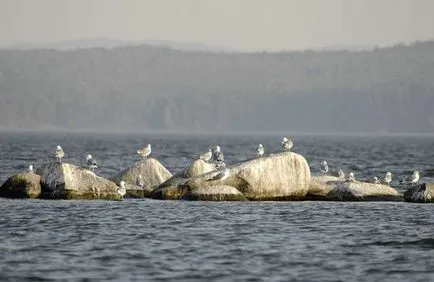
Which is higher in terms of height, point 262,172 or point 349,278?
point 262,172

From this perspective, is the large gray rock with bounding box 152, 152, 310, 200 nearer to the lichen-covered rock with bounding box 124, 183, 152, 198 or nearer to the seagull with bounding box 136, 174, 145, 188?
the lichen-covered rock with bounding box 124, 183, 152, 198

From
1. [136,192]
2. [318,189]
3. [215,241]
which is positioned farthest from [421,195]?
[215,241]

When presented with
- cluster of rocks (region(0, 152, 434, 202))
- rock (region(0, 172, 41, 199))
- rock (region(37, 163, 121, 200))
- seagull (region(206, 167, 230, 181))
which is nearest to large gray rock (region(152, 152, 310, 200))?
cluster of rocks (region(0, 152, 434, 202))

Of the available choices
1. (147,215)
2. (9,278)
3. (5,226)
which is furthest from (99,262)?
(147,215)

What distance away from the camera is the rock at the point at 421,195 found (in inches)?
1639

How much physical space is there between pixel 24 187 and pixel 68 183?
1534 mm

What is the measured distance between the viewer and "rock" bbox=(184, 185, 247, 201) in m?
40.6

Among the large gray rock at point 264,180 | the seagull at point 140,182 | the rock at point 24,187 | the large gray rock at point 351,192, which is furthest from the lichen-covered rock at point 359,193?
the rock at point 24,187

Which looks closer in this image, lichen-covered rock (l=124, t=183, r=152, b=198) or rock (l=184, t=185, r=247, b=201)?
rock (l=184, t=185, r=247, b=201)

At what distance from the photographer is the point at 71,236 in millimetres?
31672

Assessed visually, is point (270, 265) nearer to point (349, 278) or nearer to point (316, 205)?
point (349, 278)

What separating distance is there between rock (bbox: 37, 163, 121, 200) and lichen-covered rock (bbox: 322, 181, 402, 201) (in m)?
7.71

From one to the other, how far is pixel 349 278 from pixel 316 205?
1548 cm

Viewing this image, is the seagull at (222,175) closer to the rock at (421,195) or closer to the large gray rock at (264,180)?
the large gray rock at (264,180)
